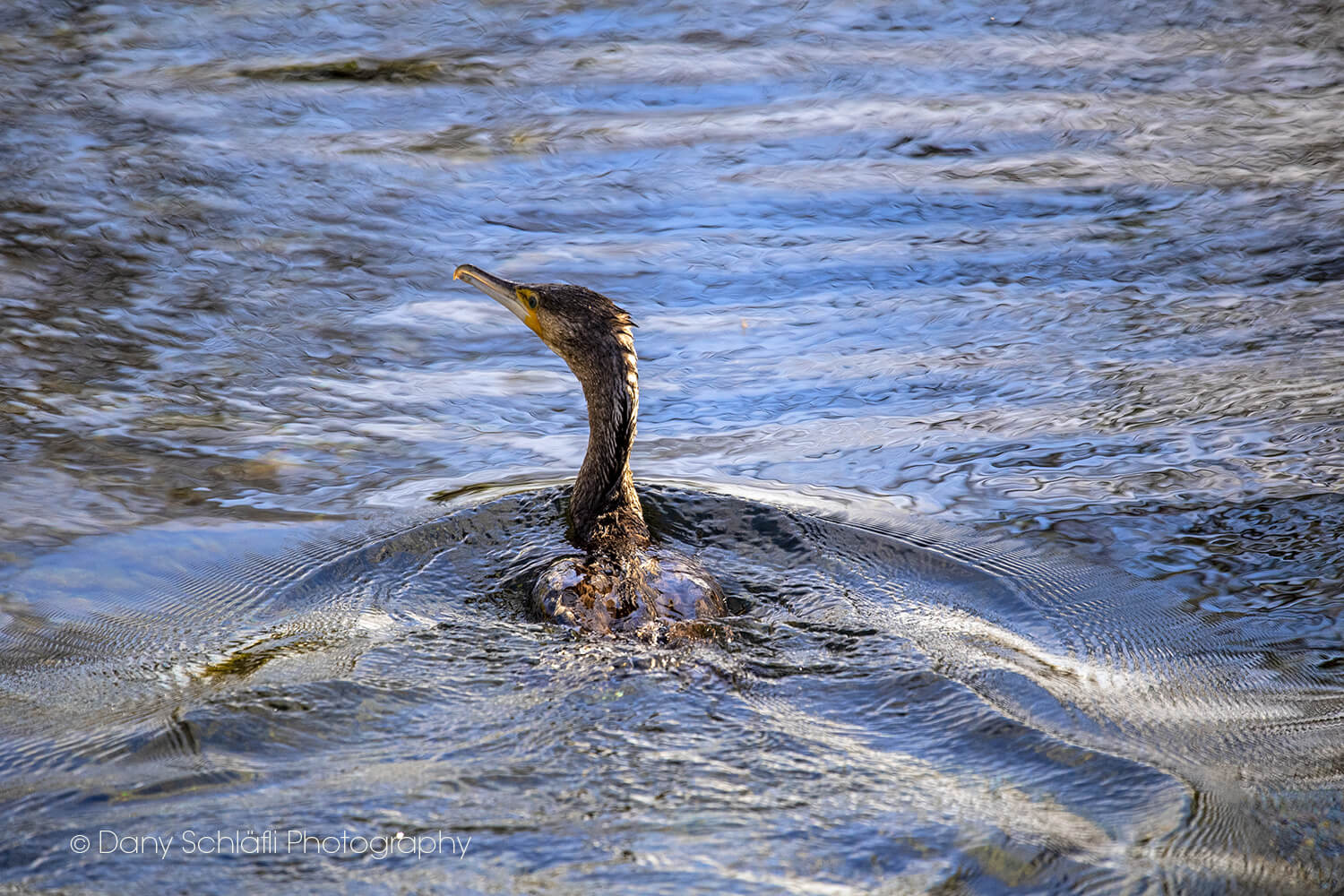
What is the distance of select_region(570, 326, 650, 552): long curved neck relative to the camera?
5262 millimetres

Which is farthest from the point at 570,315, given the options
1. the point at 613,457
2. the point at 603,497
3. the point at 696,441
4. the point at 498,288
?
the point at 696,441

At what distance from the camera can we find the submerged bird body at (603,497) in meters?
4.48

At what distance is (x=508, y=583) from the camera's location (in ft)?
16.3

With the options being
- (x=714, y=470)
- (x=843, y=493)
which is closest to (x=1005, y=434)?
(x=843, y=493)

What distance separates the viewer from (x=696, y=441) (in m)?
6.31

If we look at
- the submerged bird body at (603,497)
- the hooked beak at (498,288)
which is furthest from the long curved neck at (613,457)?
the hooked beak at (498,288)

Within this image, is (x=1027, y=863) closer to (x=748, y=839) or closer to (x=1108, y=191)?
(x=748, y=839)

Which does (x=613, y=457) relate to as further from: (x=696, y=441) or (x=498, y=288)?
(x=696, y=441)

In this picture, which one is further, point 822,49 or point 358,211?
point 822,49

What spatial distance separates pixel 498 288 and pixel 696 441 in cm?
137

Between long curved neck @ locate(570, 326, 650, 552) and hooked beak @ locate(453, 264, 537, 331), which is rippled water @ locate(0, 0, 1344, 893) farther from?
hooked beak @ locate(453, 264, 537, 331)

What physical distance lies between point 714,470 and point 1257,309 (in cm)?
385

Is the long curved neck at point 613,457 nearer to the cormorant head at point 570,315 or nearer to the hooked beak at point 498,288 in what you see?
the cormorant head at point 570,315

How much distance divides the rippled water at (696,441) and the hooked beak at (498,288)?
2.63 ft
